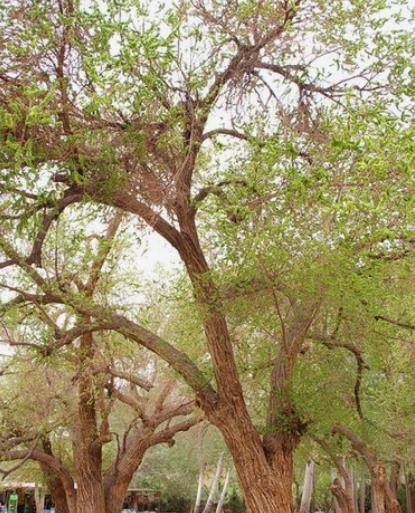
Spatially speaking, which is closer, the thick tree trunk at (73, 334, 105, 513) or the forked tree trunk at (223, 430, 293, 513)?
the forked tree trunk at (223, 430, 293, 513)

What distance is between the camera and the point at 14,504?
1380 inches

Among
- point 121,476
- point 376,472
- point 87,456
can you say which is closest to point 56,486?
point 121,476

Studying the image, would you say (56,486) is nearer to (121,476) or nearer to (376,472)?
(121,476)

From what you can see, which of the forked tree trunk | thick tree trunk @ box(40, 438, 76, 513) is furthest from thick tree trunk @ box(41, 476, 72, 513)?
the forked tree trunk

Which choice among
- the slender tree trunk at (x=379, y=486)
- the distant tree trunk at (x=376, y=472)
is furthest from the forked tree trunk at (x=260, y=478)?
the slender tree trunk at (x=379, y=486)

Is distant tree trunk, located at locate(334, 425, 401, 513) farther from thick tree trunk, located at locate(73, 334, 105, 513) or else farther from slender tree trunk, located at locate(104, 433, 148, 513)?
thick tree trunk, located at locate(73, 334, 105, 513)

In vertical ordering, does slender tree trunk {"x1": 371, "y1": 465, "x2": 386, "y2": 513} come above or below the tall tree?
below

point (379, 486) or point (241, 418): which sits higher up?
point (241, 418)

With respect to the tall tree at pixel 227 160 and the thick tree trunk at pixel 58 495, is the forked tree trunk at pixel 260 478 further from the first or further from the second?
the thick tree trunk at pixel 58 495

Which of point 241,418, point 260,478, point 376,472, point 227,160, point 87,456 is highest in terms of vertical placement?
point 227,160

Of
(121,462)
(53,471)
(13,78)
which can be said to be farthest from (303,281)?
(53,471)

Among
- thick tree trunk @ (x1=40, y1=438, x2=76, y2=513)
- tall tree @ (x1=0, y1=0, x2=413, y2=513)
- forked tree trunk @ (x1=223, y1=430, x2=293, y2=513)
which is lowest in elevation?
forked tree trunk @ (x1=223, y1=430, x2=293, y2=513)

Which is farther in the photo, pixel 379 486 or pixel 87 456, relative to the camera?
pixel 379 486

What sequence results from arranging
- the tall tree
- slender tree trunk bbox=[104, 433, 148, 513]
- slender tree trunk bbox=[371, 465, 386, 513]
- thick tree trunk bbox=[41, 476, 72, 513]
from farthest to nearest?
slender tree trunk bbox=[371, 465, 386, 513] < thick tree trunk bbox=[41, 476, 72, 513] < slender tree trunk bbox=[104, 433, 148, 513] < the tall tree
